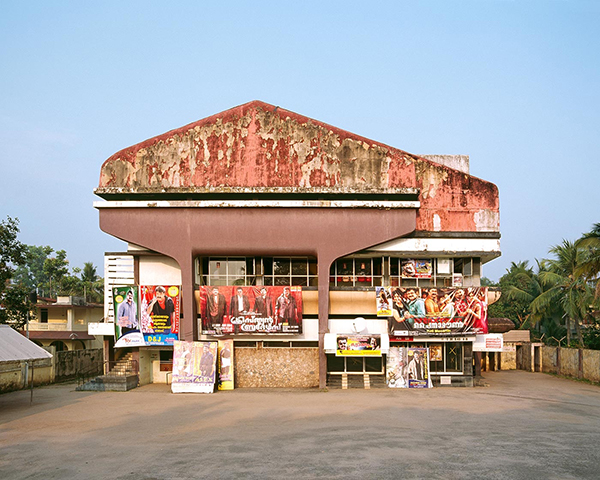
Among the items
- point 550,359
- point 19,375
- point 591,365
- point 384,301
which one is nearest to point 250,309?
point 384,301

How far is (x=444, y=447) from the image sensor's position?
14719 mm

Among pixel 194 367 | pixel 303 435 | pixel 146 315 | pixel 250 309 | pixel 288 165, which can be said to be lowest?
pixel 303 435

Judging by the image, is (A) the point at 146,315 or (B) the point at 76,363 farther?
(B) the point at 76,363

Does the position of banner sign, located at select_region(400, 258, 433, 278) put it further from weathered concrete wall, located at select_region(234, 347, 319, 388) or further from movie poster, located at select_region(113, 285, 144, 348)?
movie poster, located at select_region(113, 285, 144, 348)

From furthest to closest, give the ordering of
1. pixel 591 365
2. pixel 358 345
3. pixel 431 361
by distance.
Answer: pixel 591 365 → pixel 431 361 → pixel 358 345

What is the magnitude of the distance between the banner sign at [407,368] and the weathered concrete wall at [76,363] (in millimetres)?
19399

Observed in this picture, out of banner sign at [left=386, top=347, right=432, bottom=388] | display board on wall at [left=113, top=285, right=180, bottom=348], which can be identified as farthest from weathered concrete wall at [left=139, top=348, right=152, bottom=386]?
banner sign at [left=386, top=347, right=432, bottom=388]

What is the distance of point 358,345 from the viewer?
2661 centimetres

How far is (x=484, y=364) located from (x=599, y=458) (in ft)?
83.4

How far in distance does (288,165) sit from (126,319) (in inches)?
442

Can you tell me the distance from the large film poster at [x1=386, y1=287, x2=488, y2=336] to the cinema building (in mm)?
251

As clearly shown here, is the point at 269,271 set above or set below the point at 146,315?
above

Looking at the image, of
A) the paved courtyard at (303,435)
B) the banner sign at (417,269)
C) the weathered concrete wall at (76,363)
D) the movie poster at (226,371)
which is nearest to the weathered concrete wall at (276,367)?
the movie poster at (226,371)

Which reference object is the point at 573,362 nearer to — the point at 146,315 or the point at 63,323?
the point at 146,315
